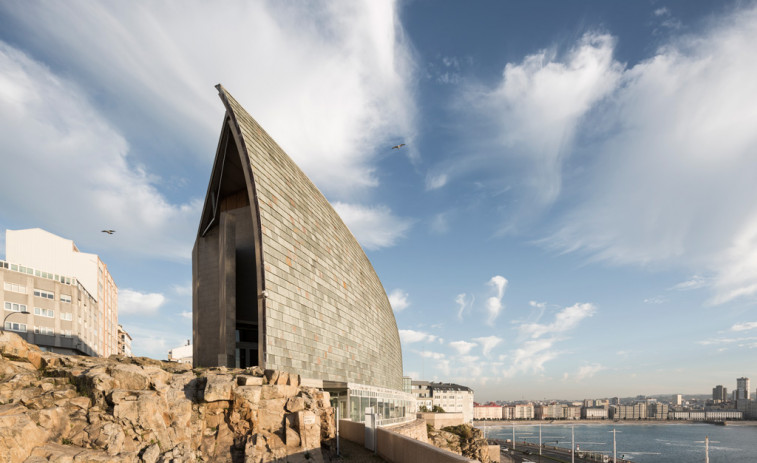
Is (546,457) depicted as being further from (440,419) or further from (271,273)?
(271,273)

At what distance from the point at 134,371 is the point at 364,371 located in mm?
29718

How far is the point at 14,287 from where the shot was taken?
56438 mm

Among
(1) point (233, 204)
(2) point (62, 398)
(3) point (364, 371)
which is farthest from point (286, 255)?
(3) point (364, 371)

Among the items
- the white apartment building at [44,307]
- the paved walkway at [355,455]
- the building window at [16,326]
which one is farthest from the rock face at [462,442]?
the building window at [16,326]

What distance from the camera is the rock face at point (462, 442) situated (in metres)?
55.5

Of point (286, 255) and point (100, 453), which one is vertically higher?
point (286, 255)

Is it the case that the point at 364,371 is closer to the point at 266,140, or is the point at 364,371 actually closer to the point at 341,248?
the point at 341,248

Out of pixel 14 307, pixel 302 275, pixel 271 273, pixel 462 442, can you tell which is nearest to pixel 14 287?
pixel 14 307

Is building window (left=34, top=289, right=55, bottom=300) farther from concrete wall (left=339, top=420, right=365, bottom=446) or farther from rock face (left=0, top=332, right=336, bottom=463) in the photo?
concrete wall (left=339, top=420, right=365, bottom=446)

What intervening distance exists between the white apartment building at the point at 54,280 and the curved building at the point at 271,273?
34386 millimetres

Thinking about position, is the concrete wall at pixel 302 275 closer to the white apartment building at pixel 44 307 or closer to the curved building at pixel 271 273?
the curved building at pixel 271 273

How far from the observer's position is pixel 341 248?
4534cm

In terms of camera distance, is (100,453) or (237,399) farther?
(237,399)

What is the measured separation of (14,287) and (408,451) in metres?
63.0
